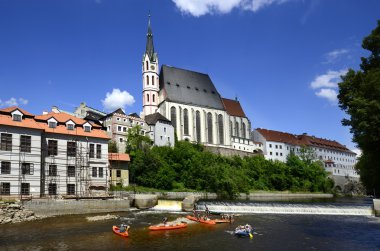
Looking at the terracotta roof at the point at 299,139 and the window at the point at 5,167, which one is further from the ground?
the terracotta roof at the point at 299,139

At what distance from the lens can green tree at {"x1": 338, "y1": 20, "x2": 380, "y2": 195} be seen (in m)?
30.9

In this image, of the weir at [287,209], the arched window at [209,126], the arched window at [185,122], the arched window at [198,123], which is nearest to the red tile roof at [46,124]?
the weir at [287,209]

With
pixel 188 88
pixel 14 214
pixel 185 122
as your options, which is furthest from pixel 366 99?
pixel 188 88

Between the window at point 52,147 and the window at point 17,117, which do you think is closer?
the window at point 17,117

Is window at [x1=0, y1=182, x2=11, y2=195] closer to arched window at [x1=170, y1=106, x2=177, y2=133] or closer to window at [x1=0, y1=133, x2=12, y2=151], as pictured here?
window at [x1=0, y1=133, x2=12, y2=151]

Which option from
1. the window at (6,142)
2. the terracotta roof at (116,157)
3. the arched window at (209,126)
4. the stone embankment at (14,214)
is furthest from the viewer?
the arched window at (209,126)

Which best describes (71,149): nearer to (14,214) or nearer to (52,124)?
(52,124)

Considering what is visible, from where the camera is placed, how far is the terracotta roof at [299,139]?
417 feet

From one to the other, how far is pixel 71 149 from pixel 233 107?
8320 cm

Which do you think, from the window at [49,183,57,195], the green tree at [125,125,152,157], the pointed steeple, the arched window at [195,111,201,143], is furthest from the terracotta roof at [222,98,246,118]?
the window at [49,183,57,195]

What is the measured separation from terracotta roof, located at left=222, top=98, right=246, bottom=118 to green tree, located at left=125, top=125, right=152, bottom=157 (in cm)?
4998

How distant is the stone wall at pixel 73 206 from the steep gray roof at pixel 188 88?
63.1m

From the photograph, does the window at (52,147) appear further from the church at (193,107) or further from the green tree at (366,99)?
the church at (193,107)

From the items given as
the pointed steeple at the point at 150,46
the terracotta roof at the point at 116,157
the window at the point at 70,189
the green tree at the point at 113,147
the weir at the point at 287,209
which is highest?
the pointed steeple at the point at 150,46
